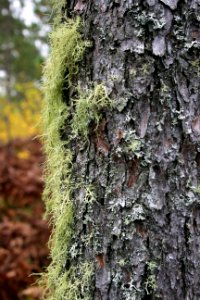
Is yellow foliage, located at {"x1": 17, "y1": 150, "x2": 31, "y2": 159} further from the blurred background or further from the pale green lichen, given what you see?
the pale green lichen

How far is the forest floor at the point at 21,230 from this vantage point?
3.41 metres

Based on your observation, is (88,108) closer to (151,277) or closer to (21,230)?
(151,277)

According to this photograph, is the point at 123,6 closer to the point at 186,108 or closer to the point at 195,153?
the point at 186,108

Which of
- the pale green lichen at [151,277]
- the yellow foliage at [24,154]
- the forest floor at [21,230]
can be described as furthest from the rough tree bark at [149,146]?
the yellow foliage at [24,154]

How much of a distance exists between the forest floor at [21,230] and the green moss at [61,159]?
107 centimetres

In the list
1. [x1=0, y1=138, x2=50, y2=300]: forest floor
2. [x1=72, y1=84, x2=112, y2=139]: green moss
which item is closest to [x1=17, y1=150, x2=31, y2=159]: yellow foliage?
[x1=0, y1=138, x2=50, y2=300]: forest floor

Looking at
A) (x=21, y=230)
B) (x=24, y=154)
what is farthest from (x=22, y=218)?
(x=24, y=154)

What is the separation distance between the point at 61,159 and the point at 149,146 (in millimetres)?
299

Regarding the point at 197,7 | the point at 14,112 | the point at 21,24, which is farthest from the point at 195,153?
the point at 21,24

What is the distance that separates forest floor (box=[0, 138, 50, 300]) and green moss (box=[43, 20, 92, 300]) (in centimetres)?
107

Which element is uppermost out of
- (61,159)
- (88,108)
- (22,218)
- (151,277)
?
(88,108)

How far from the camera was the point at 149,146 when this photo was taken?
1.16 meters

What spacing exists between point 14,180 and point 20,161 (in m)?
1.19

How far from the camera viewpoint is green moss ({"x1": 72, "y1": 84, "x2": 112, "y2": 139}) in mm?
1189
